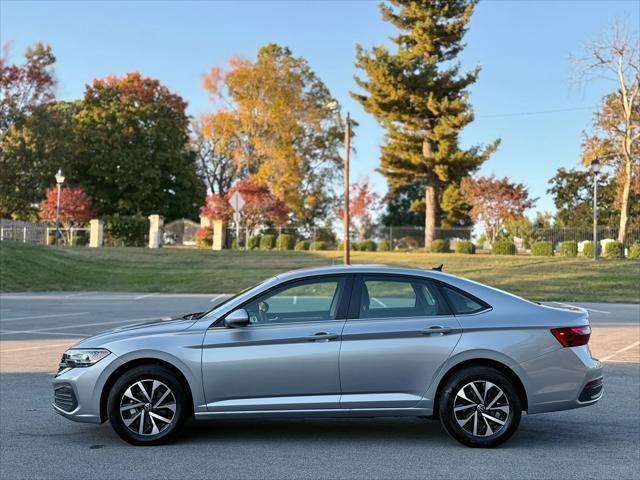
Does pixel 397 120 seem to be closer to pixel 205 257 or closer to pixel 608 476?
pixel 205 257

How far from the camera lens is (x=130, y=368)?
5.91 m

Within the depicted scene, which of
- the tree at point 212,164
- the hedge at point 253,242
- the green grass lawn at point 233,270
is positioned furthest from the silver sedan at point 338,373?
the tree at point 212,164

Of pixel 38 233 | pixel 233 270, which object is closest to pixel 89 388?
pixel 233 270

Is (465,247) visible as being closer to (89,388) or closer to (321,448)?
(321,448)

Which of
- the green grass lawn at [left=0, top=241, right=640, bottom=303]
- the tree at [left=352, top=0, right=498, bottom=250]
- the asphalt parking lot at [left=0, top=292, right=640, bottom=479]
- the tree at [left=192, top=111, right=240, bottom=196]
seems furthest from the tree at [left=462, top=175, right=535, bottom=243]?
the asphalt parking lot at [left=0, top=292, right=640, bottom=479]

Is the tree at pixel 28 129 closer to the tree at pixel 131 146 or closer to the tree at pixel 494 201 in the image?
the tree at pixel 131 146

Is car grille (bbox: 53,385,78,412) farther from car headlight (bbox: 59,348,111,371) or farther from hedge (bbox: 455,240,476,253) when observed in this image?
hedge (bbox: 455,240,476,253)

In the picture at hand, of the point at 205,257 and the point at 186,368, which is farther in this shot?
the point at 205,257

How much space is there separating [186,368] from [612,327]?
12.3 metres

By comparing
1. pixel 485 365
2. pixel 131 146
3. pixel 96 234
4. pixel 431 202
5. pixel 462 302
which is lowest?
pixel 485 365

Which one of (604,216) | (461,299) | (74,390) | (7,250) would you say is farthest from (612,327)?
(604,216)

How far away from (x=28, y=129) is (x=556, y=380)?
166ft

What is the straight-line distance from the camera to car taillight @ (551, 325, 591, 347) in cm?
590

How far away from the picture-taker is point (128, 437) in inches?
230
